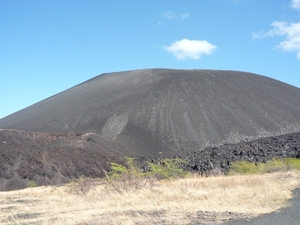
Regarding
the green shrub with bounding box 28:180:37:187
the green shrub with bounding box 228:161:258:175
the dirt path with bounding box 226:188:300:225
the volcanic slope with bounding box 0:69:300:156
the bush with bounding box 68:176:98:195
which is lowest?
the green shrub with bounding box 28:180:37:187

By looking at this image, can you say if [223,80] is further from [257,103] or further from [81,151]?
[81,151]

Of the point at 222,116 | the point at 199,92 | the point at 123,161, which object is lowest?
the point at 123,161

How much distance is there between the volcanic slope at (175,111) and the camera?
6141 centimetres

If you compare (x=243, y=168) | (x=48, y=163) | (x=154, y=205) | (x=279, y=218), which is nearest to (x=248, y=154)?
(x=243, y=168)

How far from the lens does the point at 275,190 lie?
13789mm

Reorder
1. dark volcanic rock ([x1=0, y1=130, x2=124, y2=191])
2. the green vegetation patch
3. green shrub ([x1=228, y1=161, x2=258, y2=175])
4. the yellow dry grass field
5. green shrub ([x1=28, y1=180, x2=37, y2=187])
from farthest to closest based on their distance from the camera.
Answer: dark volcanic rock ([x1=0, y1=130, x2=124, y2=191])
green shrub ([x1=28, y1=180, x2=37, y2=187])
green shrub ([x1=228, y1=161, x2=258, y2=175])
the green vegetation patch
the yellow dry grass field

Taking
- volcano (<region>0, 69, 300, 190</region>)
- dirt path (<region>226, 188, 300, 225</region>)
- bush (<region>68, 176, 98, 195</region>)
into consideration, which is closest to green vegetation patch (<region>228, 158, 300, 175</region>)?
volcano (<region>0, 69, 300, 190</region>)

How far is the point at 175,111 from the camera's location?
69.2m

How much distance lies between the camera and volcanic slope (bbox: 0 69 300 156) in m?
61.4

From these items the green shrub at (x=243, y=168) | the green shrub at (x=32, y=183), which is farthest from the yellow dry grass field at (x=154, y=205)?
the green shrub at (x=32, y=183)

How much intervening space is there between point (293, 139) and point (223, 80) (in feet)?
147

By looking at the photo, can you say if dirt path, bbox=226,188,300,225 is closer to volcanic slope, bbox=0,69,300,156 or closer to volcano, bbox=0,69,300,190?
volcano, bbox=0,69,300,190

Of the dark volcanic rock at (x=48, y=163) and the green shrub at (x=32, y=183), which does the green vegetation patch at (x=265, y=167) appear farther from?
the green shrub at (x=32, y=183)

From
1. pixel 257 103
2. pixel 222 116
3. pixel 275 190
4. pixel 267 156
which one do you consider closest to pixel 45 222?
pixel 275 190
